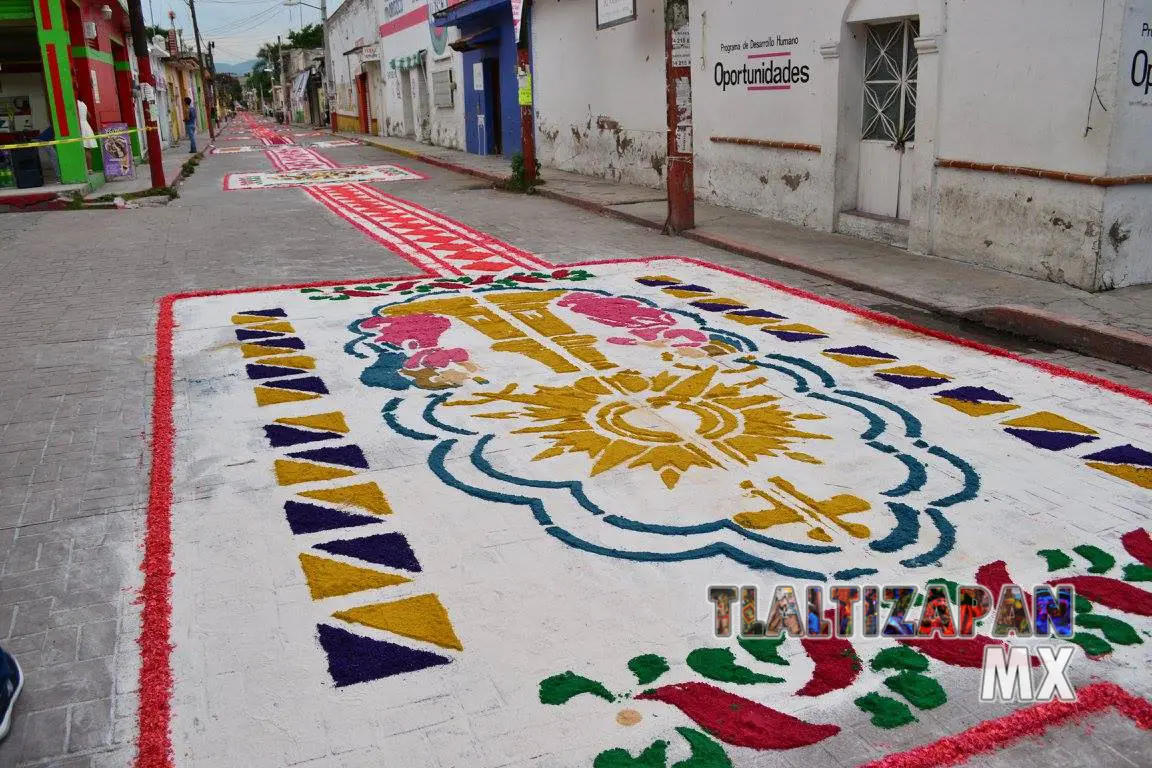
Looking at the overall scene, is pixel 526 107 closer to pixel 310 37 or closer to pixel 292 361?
pixel 292 361

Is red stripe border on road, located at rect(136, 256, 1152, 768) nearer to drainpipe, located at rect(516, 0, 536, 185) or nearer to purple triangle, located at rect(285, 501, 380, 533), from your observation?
purple triangle, located at rect(285, 501, 380, 533)

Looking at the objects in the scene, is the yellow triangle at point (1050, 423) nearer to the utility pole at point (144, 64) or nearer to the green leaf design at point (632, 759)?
the green leaf design at point (632, 759)

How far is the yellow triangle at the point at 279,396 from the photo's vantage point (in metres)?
5.40

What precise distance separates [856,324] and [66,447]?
503 cm

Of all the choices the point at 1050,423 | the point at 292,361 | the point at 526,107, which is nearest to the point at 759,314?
the point at 1050,423

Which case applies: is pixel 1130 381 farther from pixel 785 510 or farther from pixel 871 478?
pixel 785 510

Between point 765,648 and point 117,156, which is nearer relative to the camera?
point 765,648

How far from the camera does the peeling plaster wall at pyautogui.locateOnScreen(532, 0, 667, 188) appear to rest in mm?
15453

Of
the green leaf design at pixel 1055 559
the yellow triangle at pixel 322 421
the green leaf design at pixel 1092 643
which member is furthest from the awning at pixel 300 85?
the green leaf design at pixel 1092 643

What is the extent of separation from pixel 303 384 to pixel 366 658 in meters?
3.00

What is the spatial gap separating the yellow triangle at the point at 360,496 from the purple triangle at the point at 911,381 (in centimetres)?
303

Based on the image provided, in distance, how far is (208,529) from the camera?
387cm

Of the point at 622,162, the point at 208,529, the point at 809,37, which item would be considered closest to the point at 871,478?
the point at 208,529

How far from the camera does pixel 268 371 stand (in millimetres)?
5945
